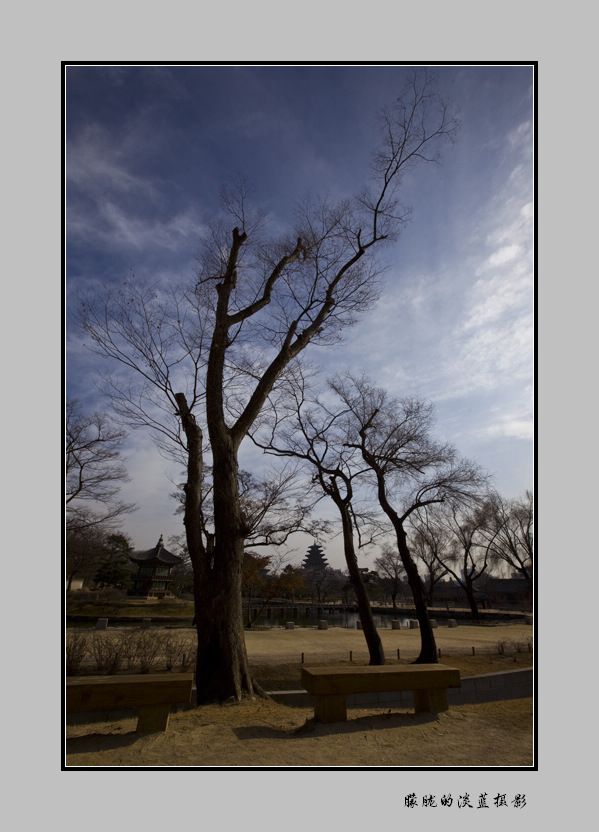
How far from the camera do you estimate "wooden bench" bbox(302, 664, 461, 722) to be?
4.24m

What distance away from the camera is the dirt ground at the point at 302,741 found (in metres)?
3.46

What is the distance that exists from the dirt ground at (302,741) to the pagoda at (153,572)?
43.6 meters

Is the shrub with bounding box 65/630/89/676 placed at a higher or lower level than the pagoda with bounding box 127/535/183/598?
higher

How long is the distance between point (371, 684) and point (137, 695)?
2250 millimetres

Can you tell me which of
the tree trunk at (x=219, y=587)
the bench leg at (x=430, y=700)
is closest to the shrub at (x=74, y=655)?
the tree trunk at (x=219, y=587)

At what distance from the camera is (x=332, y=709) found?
4.27 m

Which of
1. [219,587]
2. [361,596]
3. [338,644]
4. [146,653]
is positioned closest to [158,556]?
[338,644]

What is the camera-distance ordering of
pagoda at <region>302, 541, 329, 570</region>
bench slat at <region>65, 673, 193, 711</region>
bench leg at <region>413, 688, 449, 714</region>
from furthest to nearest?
pagoda at <region>302, 541, 329, 570</region> → bench leg at <region>413, 688, 449, 714</region> → bench slat at <region>65, 673, 193, 711</region>

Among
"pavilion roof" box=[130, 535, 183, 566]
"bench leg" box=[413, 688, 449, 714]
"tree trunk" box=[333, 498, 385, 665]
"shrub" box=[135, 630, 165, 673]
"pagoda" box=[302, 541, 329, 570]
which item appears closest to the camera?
"bench leg" box=[413, 688, 449, 714]

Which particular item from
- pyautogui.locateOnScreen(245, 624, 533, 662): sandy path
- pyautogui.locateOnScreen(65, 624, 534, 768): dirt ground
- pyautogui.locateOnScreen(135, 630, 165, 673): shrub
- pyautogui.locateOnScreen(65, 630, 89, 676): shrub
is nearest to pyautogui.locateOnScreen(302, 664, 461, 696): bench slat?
pyautogui.locateOnScreen(65, 624, 534, 768): dirt ground

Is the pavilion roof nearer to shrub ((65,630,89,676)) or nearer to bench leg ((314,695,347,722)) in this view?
shrub ((65,630,89,676))

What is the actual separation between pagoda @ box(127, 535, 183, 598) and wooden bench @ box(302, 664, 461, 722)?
44.2m
